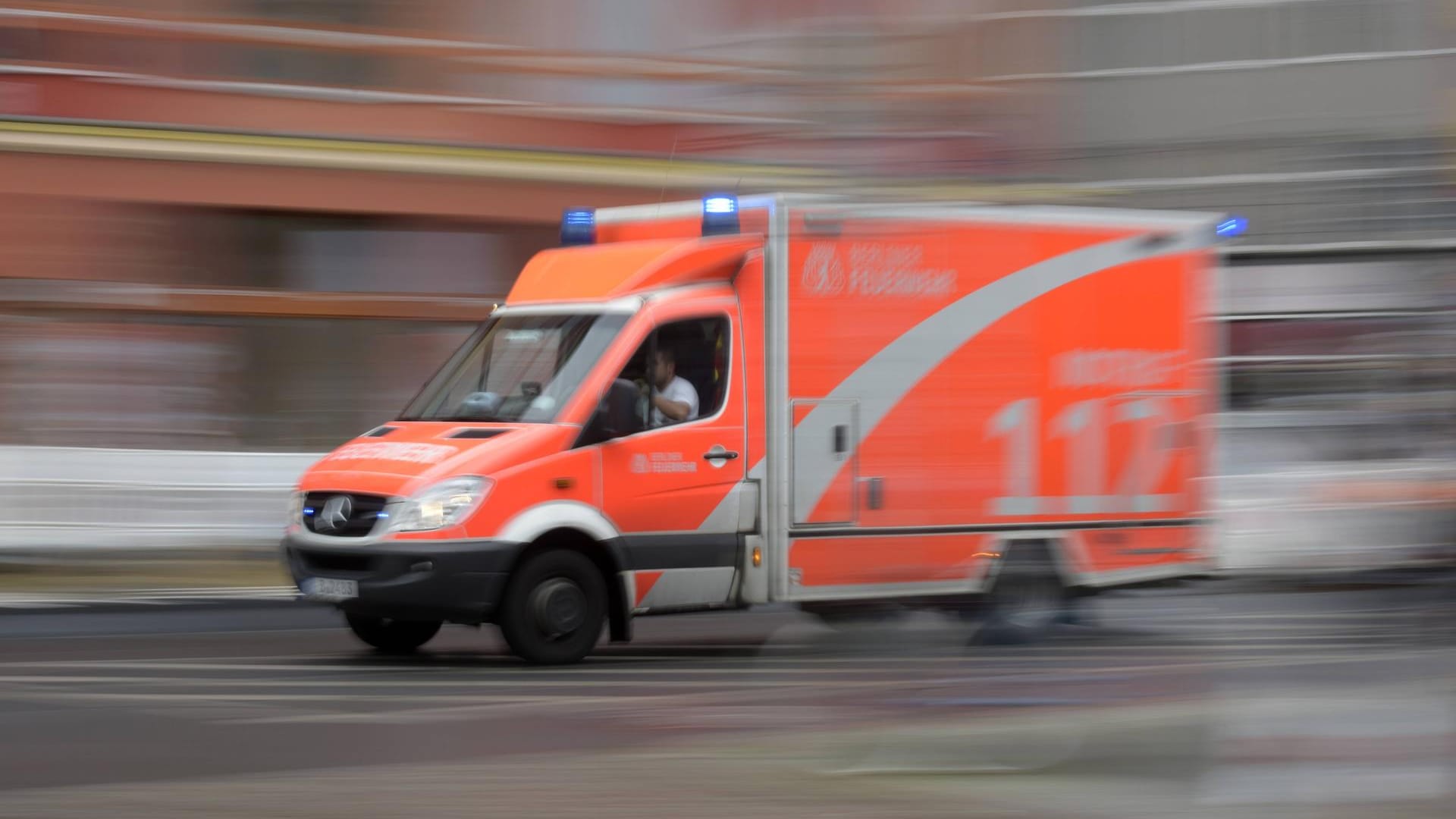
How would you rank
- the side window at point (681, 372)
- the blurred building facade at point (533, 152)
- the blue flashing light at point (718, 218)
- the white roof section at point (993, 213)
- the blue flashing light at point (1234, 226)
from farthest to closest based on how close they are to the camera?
the side window at point (681, 372), the blue flashing light at point (718, 218), the white roof section at point (993, 213), the blue flashing light at point (1234, 226), the blurred building facade at point (533, 152)

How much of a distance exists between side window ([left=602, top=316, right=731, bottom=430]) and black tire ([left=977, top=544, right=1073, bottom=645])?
9.92 feet

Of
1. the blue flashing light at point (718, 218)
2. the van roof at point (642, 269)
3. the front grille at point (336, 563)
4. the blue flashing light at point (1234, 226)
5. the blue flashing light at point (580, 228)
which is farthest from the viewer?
the blue flashing light at point (580, 228)

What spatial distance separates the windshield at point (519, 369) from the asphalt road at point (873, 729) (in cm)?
170

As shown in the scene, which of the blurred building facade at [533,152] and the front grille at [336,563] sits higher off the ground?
the blurred building facade at [533,152]

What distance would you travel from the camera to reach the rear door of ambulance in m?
5.34

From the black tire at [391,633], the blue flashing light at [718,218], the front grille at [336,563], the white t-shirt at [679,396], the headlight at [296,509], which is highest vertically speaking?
the blue flashing light at [718,218]

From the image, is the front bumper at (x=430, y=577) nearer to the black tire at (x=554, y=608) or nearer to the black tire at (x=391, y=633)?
the black tire at (x=554, y=608)

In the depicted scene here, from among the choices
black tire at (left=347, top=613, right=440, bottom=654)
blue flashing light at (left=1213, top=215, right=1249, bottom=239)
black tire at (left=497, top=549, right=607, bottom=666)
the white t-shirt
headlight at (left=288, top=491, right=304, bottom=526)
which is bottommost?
black tire at (left=347, top=613, right=440, bottom=654)

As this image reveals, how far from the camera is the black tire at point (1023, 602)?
5660 mm

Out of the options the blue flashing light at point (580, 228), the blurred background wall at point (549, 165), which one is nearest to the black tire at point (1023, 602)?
the blurred background wall at point (549, 165)

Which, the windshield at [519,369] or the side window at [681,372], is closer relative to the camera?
the windshield at [519,369]

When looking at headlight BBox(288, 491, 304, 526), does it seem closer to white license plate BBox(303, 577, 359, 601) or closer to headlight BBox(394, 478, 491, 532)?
white license plate BBox(303, 577, 359, 601)

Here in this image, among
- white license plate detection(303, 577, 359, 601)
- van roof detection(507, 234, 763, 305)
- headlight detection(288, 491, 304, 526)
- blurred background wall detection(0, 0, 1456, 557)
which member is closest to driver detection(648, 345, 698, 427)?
van roof detection(507, 234, 763, 305)

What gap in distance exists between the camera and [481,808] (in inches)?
231
